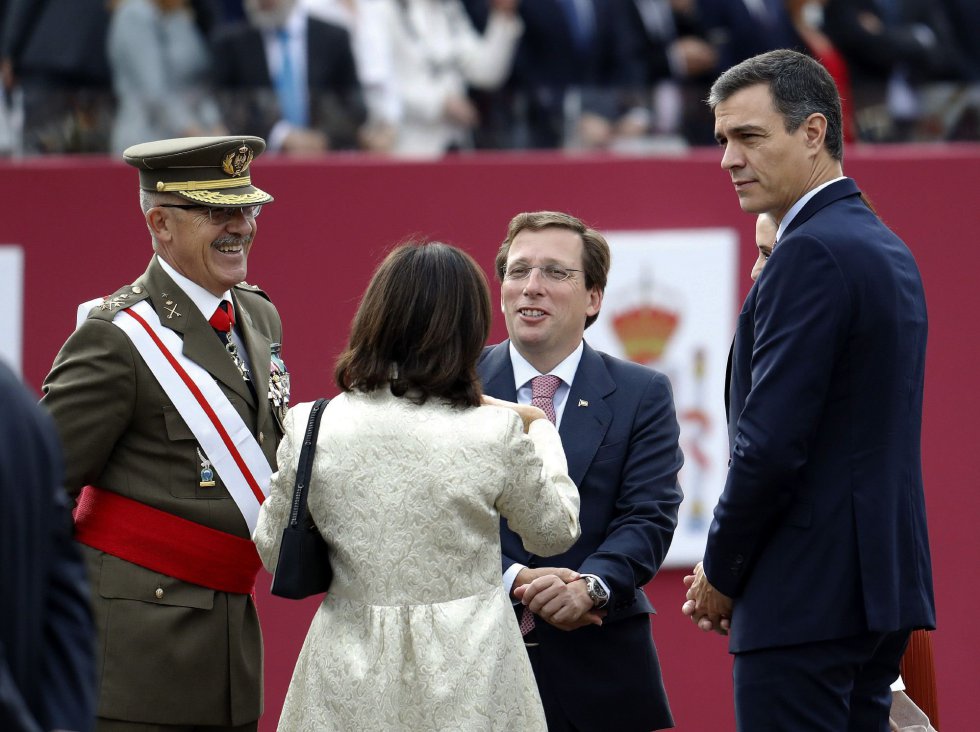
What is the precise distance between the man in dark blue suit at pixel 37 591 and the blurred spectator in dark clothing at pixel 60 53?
3921mm

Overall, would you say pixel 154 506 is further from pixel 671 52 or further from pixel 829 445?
pixel 671 52

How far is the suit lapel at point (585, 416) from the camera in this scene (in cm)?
360

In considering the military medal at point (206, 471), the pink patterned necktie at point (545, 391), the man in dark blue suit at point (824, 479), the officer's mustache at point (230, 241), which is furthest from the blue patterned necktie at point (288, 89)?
the man in dark blue suit at point (824, 479)

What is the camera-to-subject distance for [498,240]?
18.1 feet

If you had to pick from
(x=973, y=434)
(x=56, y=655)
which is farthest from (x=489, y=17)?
(x=56, y=655)

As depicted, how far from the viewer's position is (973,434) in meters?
5.75

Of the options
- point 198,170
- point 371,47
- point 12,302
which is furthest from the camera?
point 371,47

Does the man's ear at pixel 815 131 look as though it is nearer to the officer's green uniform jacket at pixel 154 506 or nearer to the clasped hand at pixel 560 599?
the clasped hand at pixel 560 599

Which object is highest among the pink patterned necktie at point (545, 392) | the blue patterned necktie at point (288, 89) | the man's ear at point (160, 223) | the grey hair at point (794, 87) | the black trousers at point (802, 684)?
the blue patterned necktie at point (288, 89)

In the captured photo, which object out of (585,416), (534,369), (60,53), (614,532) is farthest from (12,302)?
(614,532)

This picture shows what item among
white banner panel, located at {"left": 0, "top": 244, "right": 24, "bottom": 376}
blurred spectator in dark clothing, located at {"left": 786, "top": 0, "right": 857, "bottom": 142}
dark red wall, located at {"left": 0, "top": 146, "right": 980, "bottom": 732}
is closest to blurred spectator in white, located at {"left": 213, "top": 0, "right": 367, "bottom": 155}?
dark red wall, located at {"left": 0, "top": 146, "right": 980, "bottom": 732}

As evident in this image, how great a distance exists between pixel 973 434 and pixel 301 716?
3.57m

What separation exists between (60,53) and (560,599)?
3.70 meters

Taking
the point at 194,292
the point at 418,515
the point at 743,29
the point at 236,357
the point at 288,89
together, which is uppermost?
the point at 743,29
